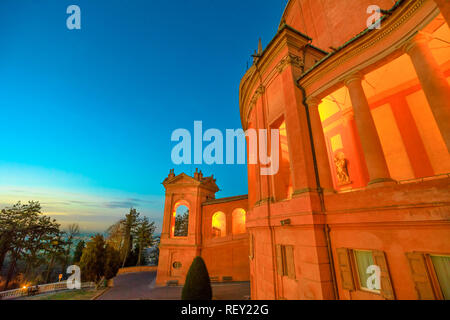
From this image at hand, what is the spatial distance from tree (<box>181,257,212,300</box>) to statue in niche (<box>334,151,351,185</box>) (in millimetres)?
11472

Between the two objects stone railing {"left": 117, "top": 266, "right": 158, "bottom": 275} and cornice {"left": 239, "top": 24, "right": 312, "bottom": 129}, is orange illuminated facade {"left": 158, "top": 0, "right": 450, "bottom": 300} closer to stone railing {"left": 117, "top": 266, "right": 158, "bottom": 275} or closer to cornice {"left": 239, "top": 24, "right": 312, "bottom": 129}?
cornice {"left": 239, "top": 24, "right": 312, "bottom": 129}

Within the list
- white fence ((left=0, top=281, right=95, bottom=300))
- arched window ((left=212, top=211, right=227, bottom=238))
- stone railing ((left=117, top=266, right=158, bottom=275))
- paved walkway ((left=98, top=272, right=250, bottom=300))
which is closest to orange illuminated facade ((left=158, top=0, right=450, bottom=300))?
paved walkway ((left=98, top=272, right=250, bottom=300))

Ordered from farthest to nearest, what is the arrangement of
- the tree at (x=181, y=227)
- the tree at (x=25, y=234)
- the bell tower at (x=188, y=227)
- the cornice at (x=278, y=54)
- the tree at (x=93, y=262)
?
1. the tree at (x=181, y=227)
2. the tree at (x=25, y=234)
3. the bell tower at (x=188, y=227)
4. the tree at (x=93, y=262)
5. the cornice at (x=278, y=54)

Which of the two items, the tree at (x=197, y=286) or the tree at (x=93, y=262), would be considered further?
the tree at (x=93, y=262)

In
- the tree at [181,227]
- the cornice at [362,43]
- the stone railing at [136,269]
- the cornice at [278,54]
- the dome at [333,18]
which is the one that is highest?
the dome at [333,18]

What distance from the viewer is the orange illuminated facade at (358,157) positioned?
488cm

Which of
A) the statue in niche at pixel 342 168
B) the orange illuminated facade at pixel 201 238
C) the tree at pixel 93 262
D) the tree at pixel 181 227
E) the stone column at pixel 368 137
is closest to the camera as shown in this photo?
the stone column at pixel 368 137

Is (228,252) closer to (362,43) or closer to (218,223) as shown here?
(218,223)

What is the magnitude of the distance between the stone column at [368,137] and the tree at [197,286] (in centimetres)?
1272

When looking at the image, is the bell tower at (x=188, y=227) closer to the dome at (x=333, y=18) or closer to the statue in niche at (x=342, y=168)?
the statue in niche at (x=342, y=168)

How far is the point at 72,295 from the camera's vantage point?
816 inches

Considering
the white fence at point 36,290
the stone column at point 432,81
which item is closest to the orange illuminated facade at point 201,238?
the white fence at point 36,290

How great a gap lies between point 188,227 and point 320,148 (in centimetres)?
2095

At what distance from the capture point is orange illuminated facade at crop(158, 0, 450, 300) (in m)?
4.88
